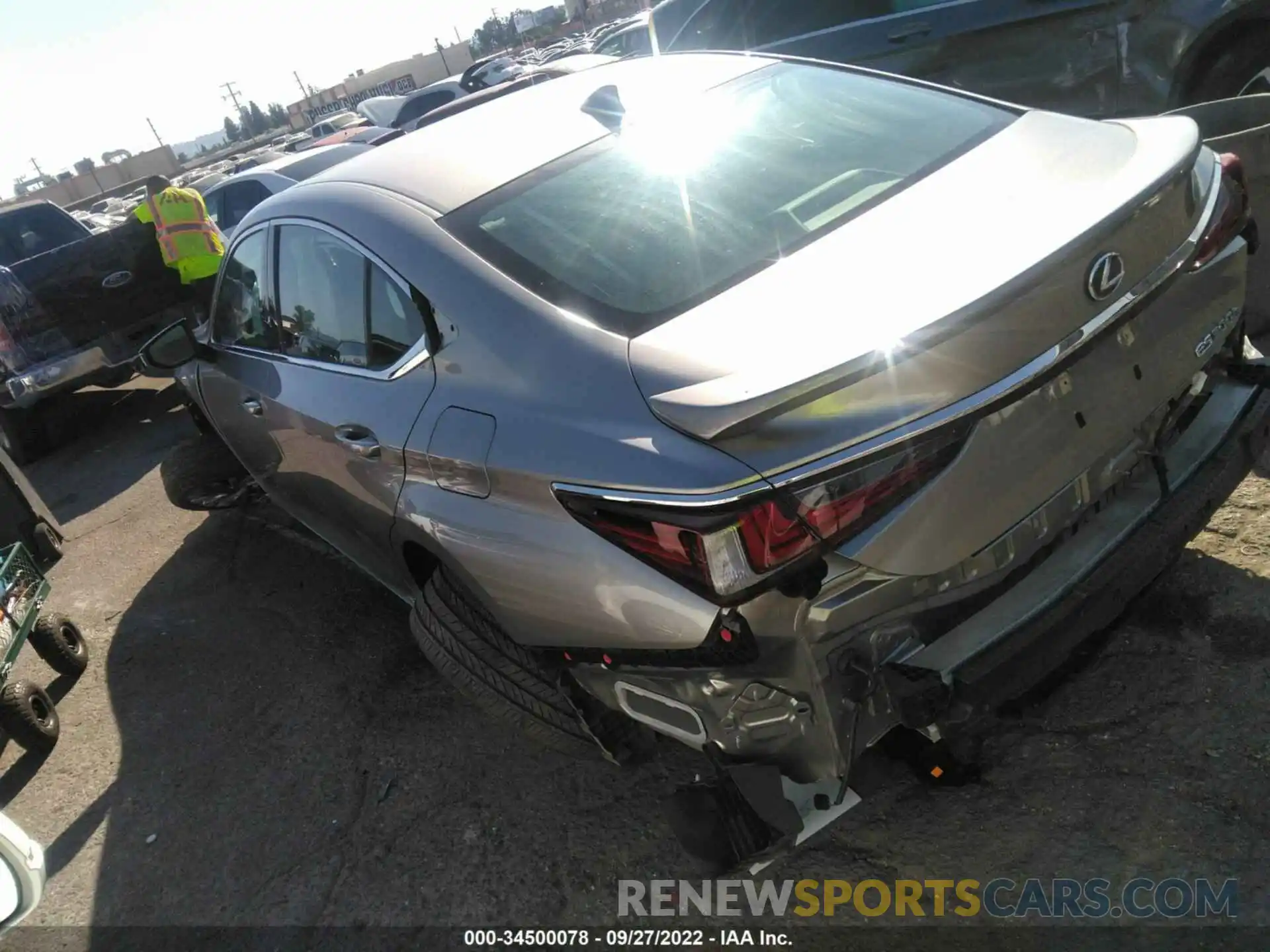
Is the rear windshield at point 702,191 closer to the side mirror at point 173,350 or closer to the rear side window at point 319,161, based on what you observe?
the side mirror at point 173,350

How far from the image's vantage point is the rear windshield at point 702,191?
229 centimetres

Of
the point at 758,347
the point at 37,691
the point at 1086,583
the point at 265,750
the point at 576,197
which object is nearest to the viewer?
the point at 758,347

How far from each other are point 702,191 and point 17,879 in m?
2.25

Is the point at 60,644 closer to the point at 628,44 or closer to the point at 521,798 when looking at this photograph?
the point at 521,798

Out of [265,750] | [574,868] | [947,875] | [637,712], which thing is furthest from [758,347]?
[265,750]

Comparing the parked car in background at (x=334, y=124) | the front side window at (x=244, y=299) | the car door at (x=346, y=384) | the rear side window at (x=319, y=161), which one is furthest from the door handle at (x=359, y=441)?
the parked car in background at (x=334, y=124)

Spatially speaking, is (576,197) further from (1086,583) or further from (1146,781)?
(1146,781)

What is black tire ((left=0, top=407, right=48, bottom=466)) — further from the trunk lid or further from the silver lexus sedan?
the trunk lid

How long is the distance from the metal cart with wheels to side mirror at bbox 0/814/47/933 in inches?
76.0

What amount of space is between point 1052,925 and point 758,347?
1.45 m

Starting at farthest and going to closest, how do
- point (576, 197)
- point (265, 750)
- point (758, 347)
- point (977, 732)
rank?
point (265, 750)
point (576, 197)
point (977, 732)
point (758, 347)

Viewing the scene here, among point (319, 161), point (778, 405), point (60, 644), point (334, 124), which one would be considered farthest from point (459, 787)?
point (334, 124)

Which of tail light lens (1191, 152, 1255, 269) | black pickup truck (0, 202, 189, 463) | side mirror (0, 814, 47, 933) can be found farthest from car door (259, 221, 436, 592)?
black pickup truck (0, 202, 189, 463)

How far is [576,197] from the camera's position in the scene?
2578mm
